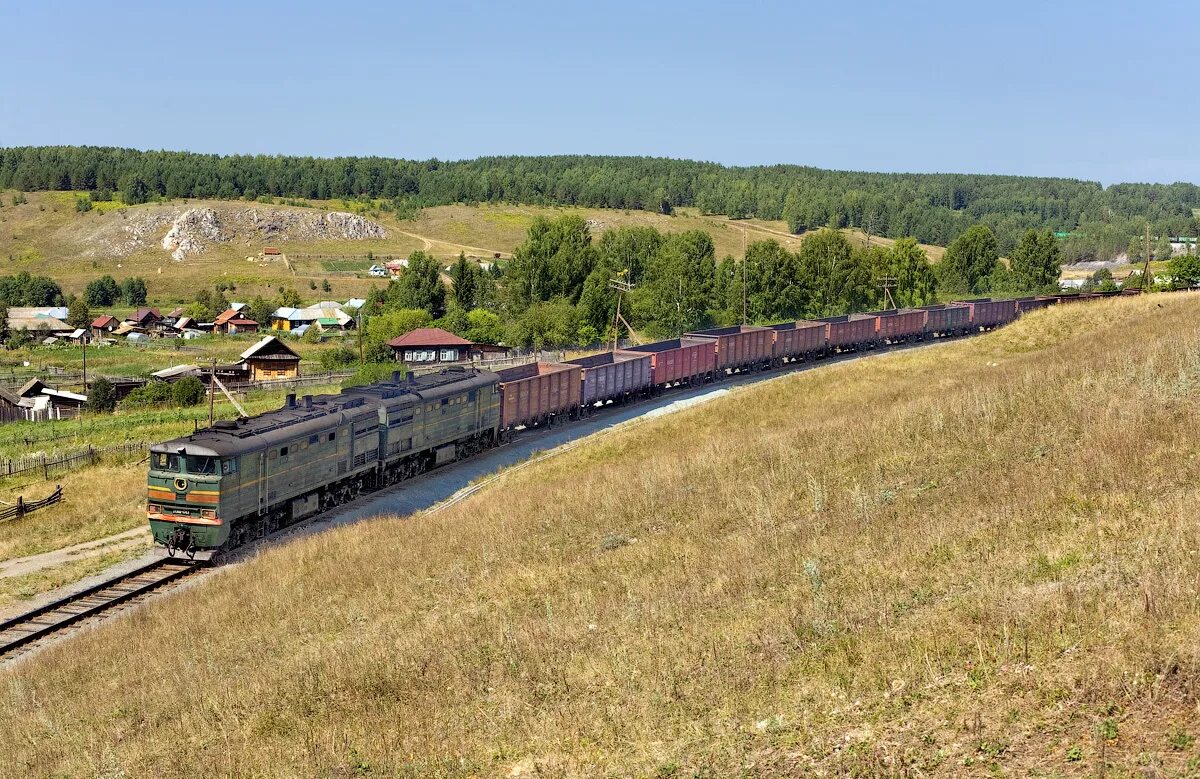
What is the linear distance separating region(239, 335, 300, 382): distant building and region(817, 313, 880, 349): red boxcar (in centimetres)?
4391

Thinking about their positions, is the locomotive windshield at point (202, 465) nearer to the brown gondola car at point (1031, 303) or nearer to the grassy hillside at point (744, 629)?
the grassy hillside at point (744, 629)

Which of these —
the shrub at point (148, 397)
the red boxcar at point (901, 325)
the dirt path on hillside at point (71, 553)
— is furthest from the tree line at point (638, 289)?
the dirt path on hillside at point (71, 553)

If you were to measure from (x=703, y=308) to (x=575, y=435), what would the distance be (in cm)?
5385

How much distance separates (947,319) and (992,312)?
796cm

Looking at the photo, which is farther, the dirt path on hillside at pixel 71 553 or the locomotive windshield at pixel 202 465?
the dirt path on hillside at pixel 71 553

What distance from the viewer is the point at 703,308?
104812 mm

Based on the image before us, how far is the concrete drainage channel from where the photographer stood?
90.2ft

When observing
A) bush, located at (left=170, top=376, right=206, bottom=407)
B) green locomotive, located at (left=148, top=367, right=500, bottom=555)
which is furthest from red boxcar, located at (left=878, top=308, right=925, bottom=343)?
bush, located at (left=170, top=376, right=206, bottom=407)

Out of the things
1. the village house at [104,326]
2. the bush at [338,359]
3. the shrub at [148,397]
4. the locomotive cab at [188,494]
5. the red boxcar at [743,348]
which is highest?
the red boxcar at [743,348]

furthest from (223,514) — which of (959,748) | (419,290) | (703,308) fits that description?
(419,290)

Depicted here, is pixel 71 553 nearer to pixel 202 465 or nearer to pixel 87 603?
pixel 87 603

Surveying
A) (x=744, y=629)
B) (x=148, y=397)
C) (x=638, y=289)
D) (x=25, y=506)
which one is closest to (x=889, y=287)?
(x=638, y=289)

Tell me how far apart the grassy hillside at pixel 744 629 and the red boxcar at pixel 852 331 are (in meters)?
52.6

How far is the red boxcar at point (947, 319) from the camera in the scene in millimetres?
93375
